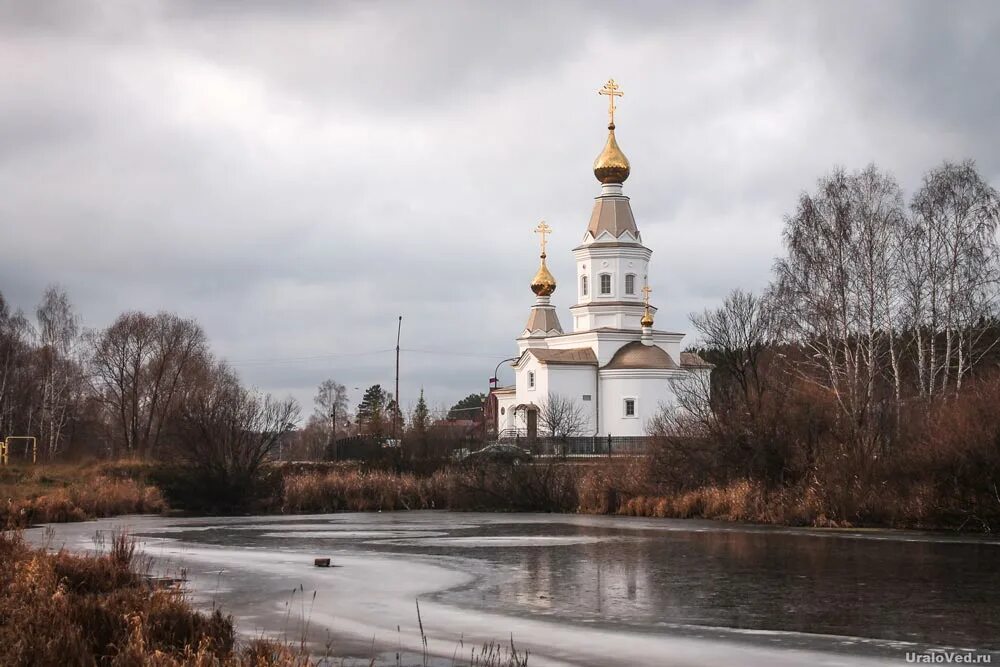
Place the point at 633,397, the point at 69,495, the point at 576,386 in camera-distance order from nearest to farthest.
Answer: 1. the point at 69,495
2. the point at 633,397
3. the point at 576,386

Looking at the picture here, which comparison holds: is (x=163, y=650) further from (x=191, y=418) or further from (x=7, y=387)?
(x=7, y=387)

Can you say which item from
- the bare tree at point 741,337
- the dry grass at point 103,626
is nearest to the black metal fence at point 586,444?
the bare tree at point 741,337

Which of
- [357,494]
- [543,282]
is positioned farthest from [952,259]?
[543,282]

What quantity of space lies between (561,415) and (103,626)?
5697 cm

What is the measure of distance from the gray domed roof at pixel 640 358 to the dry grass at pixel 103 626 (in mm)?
56195

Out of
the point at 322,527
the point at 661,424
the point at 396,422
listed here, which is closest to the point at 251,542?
the point at 322,527

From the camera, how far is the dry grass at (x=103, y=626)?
10.2m

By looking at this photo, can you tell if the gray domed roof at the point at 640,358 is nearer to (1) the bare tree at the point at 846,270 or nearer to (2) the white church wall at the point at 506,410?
(2) the white church wall at the point at 506,410

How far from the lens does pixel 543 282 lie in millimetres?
81188

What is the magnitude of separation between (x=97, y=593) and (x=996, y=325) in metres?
39.0

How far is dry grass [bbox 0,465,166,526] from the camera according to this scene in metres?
32.2

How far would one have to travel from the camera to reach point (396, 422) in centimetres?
6138

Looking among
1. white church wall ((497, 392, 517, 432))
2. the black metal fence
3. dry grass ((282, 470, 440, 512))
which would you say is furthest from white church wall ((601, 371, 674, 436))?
dry grass ((282, 470, 440, 512))

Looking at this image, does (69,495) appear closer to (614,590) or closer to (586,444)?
(614,590)
